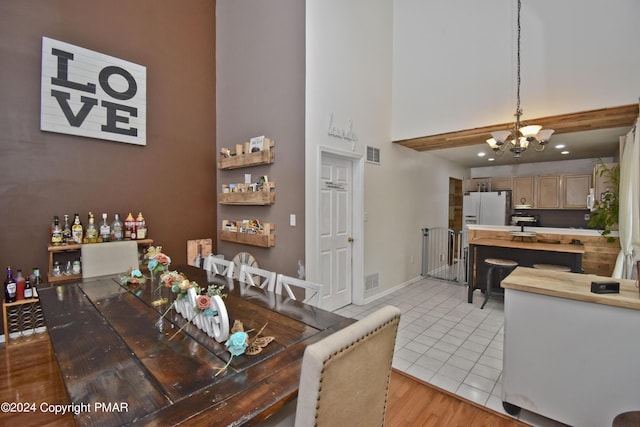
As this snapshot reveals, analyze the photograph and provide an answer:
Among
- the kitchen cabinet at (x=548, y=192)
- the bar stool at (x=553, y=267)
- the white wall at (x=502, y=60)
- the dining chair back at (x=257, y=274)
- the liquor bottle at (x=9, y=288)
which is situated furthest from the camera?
the kitchen cabinet at (x=548, y=192)

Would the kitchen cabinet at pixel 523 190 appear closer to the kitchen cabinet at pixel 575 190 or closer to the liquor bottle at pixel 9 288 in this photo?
the kitchen cabinet at pixel 575 190

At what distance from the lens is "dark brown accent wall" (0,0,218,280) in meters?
2.77

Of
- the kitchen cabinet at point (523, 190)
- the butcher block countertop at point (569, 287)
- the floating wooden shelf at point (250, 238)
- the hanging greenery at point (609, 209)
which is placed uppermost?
the kitchen cabinet at point (523, 190)

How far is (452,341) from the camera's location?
2941mm

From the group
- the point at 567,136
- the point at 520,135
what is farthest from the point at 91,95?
the point at 567,136

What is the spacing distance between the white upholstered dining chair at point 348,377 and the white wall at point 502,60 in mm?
3852

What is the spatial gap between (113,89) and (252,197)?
197cm

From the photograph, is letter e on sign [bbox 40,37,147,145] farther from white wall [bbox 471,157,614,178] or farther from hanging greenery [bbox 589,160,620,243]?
white wall [bbox 471,157,614,178]

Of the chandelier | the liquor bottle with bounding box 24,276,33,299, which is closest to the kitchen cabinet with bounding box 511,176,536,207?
the chandelier

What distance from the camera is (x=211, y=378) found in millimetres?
1021

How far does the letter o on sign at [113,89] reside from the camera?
3.23 meters

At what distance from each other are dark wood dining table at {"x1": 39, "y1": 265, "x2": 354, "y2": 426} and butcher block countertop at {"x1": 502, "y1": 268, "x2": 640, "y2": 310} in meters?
1.20

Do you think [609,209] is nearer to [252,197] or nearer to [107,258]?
[252,197]

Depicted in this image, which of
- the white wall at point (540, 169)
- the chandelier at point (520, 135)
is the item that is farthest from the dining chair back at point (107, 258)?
the white wall at point (540, 169)
